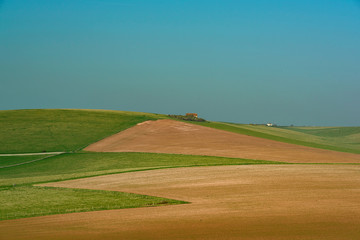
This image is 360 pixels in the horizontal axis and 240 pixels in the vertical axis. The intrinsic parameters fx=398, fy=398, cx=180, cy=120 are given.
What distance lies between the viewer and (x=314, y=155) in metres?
37.3

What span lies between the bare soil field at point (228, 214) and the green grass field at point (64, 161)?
1.67m

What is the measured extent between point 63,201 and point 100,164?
15913 mm

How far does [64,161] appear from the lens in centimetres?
3694

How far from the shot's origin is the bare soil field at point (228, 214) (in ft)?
39.2

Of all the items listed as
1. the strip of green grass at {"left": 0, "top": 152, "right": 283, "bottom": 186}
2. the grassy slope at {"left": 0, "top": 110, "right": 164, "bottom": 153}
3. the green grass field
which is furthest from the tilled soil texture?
the grassy slope at {"left": 0, "top": 110, "right": 164, "bottom": 153}

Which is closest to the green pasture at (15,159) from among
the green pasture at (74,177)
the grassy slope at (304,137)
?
the green pasture at (74,177)

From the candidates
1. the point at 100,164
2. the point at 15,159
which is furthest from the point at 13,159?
the point at 100,164

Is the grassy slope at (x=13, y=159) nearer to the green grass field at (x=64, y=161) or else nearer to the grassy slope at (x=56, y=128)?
the green grass field at (x=64, y=161)

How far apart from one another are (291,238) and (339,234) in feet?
4.84

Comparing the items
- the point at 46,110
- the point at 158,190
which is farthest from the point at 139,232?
the point at 46,110

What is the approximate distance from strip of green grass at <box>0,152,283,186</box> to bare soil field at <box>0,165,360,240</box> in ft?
23.9

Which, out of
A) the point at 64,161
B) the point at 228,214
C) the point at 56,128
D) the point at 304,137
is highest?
the point at 56,128

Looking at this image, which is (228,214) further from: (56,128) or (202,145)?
(56,128)

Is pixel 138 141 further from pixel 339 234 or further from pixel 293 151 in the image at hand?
pixel 339 234
